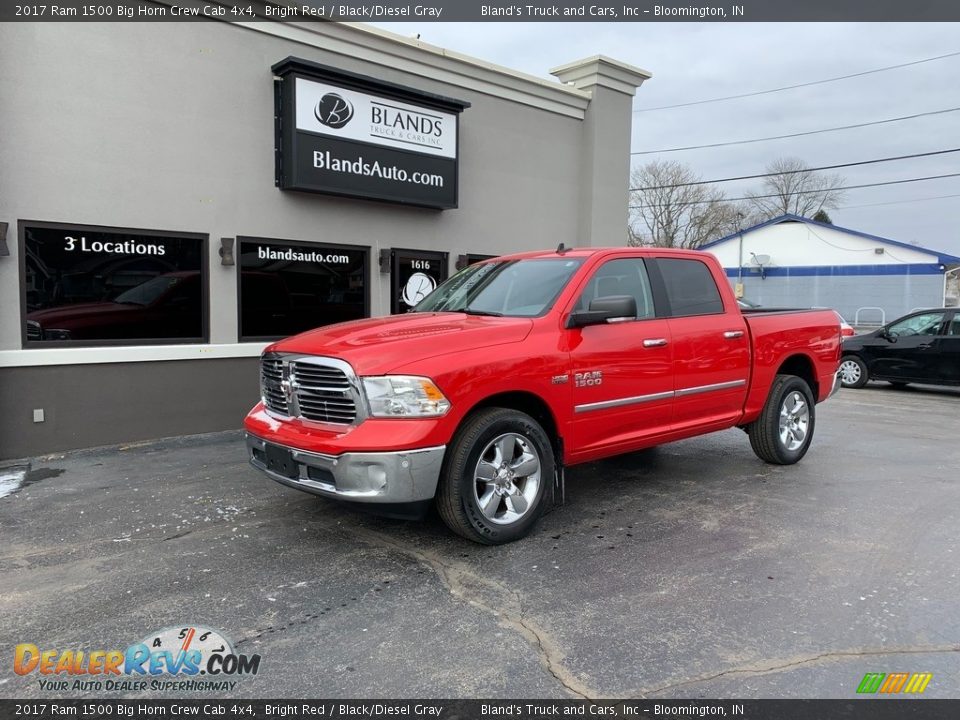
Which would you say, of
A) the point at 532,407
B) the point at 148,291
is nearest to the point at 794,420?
the point at 532,407

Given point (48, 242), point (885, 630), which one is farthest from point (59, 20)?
point (885, 630)

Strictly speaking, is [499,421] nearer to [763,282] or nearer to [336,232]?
[336,232]

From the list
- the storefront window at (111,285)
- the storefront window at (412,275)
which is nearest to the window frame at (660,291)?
the storefront window at (412,275)

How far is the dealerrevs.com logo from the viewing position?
3141 millimetres

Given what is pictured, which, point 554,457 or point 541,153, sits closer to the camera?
point 554,457

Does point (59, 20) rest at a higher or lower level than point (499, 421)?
higher

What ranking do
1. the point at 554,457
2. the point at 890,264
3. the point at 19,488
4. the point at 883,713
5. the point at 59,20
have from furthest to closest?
the point at 890,264 → the point at 59,20 → the point at 19,488 → the point at 554,457 → the point at 883,713

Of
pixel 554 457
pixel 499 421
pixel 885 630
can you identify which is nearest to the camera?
pixel 885 630

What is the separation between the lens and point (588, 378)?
5094mm

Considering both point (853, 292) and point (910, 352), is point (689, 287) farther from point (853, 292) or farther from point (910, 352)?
point (853, 292)

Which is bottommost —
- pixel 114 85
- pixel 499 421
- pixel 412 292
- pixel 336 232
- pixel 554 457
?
pixel 554 457

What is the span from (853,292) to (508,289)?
125ft

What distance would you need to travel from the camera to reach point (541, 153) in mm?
11859

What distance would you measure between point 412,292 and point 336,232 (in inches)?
59.0
